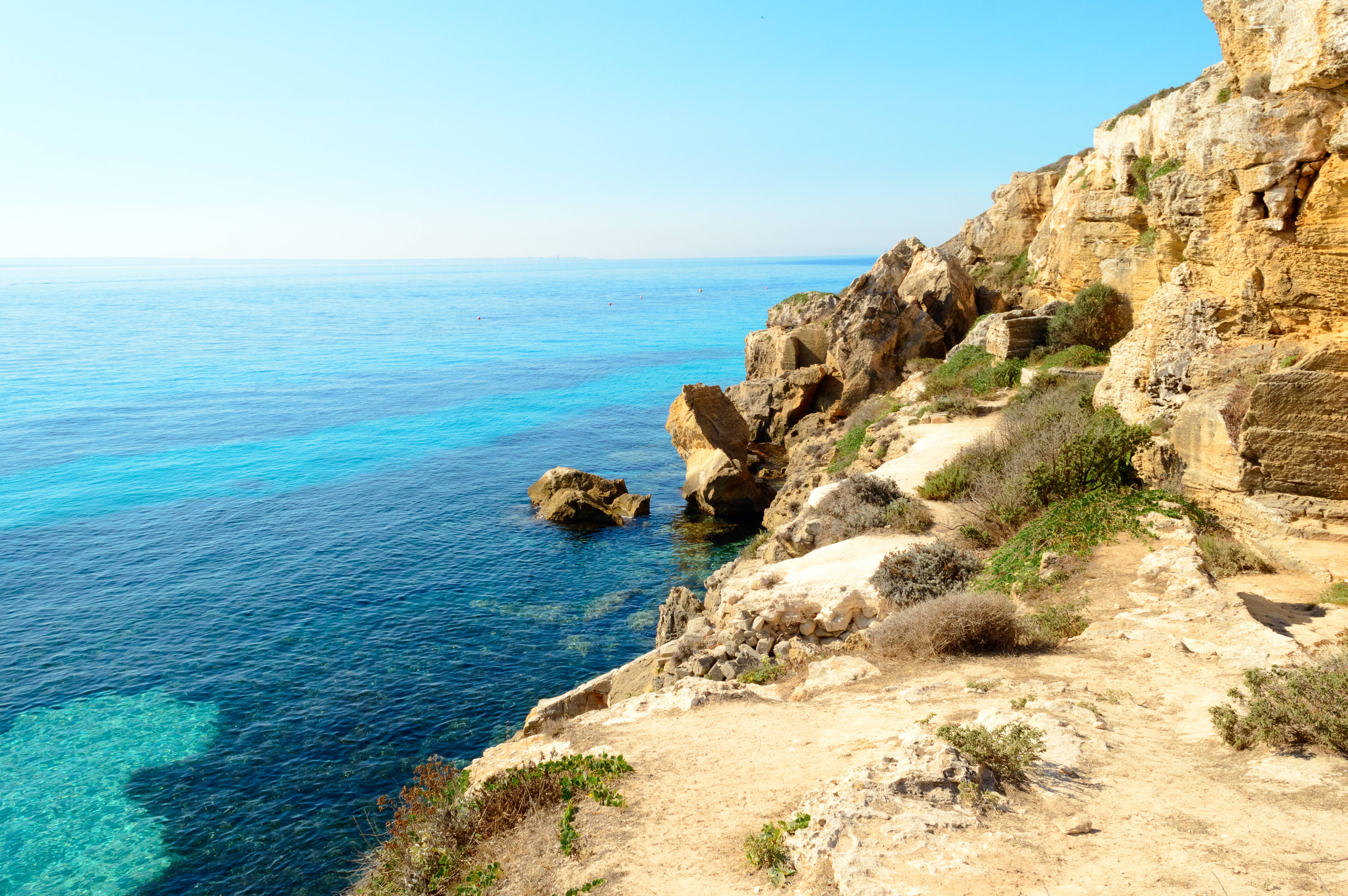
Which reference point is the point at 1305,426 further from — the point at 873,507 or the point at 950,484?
the point at 873,507

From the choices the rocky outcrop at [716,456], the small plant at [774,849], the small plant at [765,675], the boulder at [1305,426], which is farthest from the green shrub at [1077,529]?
the rocky outcrop at [716,456]

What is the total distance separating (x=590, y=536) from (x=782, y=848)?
2268 centimetres

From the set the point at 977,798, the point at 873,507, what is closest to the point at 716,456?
the point at 873,507

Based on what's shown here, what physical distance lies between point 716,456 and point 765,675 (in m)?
19.9

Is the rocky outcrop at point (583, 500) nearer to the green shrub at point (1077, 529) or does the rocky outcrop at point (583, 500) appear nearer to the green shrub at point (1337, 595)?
the green shrub at point (1077, 529)

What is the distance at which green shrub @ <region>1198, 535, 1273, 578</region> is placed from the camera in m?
10.6

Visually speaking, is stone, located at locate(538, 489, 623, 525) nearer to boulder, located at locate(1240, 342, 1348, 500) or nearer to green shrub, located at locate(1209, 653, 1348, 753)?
boulder, located at locate(1240, 342, 1348, 500)

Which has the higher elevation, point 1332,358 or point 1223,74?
point 1223,74

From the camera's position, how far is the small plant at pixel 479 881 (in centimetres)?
664

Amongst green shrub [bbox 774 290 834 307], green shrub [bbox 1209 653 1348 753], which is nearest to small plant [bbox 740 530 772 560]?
green shrub [bbox 1209 653 1348 753]

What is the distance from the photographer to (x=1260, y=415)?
1070cm

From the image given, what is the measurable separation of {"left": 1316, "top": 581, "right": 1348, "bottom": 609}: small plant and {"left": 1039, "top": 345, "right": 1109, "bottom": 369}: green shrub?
13.8 metres

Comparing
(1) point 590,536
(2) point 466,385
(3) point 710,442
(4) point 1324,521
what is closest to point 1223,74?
(4) point 1324,521

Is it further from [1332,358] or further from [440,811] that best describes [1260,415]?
[440,811]
